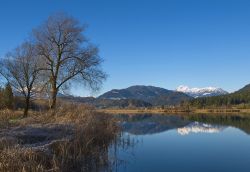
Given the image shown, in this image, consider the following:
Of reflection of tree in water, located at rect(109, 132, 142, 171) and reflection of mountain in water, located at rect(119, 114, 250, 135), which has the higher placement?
reflection of mountain in water, located at rect(119, 114, 250, 135)

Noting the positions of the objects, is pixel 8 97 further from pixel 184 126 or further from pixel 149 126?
pixel 184 126

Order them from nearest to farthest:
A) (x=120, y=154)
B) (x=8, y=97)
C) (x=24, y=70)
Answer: (x=120, y=154), (x=24, y=70), (x=8, y=97)

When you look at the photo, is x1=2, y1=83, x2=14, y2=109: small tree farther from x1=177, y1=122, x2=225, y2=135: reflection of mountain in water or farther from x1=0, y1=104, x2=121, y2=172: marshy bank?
x1=0, y1=104, x2=121, y2=172: marshy bank

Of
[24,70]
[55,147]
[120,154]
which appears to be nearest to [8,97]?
[24,70]

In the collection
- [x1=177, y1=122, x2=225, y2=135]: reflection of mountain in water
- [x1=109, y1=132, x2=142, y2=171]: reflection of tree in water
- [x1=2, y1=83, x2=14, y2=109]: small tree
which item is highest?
[x1=2, y1=83, x2=14, y2=109]: small tree

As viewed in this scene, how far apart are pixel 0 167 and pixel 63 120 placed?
13.6m

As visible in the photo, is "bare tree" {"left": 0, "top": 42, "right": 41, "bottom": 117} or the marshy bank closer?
the marshy bank

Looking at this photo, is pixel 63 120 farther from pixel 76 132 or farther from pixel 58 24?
pixel 58 24

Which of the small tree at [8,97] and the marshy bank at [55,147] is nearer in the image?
the marshy bank at [55,147]

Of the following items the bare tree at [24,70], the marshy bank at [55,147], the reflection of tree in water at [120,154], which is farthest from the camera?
the bare tree at [24,70]

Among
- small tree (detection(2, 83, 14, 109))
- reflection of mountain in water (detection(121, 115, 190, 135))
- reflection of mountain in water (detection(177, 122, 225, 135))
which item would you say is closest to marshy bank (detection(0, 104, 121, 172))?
reflection of mountain in water (detection(121, 115, 190, 135))

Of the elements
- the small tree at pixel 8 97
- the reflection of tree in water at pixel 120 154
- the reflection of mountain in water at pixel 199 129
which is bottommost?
the reflection of tree in water at pixel 120 154

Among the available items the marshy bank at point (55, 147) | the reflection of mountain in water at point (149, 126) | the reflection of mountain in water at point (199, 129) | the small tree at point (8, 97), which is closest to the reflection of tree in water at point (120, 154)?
the marshy bank at point (55, 147)

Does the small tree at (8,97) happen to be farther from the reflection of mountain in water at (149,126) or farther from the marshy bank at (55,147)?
the marshy bank at (55,147)
